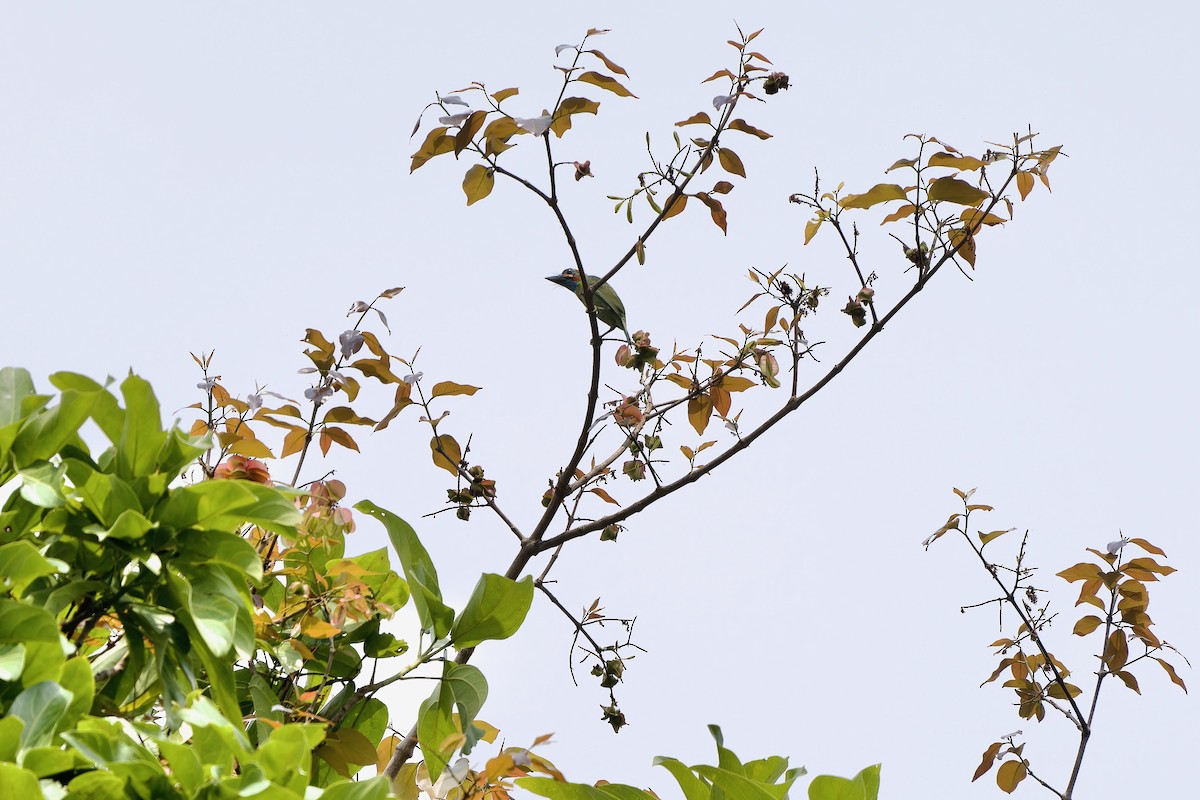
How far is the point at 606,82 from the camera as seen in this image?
6.02 ft

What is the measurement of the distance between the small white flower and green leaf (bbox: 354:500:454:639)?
2.32 feet

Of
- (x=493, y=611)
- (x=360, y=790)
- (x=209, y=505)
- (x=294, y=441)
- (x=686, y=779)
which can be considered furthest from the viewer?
(x=294, y=441)

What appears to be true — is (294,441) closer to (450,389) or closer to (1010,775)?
(450,389)

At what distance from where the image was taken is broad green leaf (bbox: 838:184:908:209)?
78.5 inches

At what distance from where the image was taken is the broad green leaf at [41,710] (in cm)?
85

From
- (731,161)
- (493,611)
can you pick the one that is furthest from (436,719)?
(731,161)

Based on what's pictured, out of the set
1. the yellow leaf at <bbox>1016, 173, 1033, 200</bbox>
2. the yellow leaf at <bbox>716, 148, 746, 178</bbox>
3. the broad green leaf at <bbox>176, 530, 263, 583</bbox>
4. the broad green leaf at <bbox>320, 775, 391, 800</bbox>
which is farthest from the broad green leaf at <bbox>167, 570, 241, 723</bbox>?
the yellow leaf at <bbox>1016, 173, 1033, 200</bbox>

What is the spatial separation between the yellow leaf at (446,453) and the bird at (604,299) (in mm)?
394

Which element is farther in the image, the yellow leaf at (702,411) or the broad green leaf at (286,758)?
the yellow leaf at (702,411)

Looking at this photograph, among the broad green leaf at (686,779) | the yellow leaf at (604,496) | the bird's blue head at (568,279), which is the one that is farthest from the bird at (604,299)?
the broad green leaf at (686,779)

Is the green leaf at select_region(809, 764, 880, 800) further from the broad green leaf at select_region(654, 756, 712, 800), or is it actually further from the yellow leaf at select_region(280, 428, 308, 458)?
the yellow leaf at select_region(280, 428, 308, 458)

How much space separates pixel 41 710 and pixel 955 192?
68.7 inches

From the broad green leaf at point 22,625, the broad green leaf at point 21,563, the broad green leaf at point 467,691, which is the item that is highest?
the broad green leaf at point 467,691

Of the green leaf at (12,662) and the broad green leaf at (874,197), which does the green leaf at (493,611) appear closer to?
the green leaf at (12,662)
